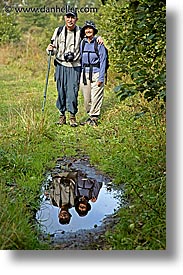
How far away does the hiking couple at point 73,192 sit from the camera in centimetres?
257

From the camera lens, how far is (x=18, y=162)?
262 cm

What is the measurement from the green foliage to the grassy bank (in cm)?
6

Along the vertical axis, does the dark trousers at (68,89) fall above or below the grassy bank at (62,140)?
above

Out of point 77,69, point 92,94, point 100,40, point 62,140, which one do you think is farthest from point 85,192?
point 100,40

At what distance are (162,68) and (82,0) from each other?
44 centimetres

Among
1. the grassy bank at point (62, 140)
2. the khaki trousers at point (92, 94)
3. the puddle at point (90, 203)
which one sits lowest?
the puddle at point (90, 203)

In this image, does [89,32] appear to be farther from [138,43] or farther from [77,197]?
[77,197]

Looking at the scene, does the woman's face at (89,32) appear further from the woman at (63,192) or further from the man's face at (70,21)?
the woman at (63,192)

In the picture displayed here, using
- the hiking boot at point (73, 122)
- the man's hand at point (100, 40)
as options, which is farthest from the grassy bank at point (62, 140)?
the man's hand at point (100, 40)

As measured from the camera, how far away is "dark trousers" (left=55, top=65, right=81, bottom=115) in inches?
104

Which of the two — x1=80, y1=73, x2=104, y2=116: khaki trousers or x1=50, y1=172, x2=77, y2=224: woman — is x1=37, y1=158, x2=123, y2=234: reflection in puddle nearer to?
x1=50, y1=172, x2=77, y2=224: woman

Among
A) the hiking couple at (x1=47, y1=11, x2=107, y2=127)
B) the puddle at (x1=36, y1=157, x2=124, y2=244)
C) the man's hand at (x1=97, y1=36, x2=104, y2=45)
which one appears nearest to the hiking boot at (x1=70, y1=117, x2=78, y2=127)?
the hiking couple at (x1=47, y1=11, x2=107, y2=127)

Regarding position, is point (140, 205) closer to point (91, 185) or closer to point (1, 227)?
point (91, 185)
